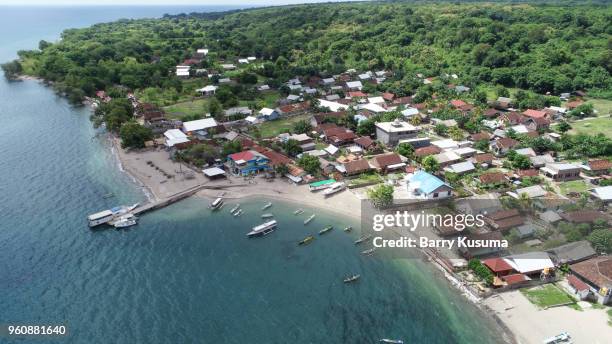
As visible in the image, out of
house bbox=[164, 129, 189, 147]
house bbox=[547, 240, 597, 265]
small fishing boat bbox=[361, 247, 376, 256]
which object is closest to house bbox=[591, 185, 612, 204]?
house bbox=[547, 240, 597, 265]

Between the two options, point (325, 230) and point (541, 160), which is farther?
point (541, 160)

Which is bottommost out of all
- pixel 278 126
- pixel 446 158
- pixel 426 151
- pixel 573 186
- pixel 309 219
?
pixel 573 186

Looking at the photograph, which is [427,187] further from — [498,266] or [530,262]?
[530,262]

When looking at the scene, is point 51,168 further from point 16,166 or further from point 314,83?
point 314,83

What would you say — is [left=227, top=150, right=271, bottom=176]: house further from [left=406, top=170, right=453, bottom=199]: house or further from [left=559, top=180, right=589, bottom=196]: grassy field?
[left=559, top=180, right=589, bottom=196]: grassy field

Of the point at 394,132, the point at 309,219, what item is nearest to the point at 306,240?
the point at 309,219

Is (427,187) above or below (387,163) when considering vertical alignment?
below
